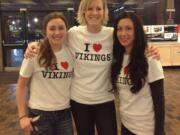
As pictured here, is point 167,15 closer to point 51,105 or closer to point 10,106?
point 10,106

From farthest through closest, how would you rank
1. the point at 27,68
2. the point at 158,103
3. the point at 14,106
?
1. the point at 14,106
2. the point at 27,68
3. the point at 158,103

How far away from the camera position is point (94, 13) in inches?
89.7

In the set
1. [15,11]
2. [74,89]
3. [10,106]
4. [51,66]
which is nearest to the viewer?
[51,66]

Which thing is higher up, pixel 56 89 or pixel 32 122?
pixel 56 89

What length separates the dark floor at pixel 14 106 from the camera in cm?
440

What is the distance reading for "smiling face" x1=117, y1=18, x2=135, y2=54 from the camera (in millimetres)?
2002

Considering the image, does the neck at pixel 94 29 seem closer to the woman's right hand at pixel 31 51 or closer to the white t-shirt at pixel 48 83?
the white t-shirt at pixel 48 83

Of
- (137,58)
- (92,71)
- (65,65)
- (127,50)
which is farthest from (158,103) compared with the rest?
(65,65)

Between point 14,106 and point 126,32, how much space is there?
4.20 m

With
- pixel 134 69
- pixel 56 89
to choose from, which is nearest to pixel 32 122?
pixel 56 89

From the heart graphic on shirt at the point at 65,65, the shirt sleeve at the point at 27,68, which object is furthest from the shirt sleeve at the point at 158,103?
the shirt sleeve at the point at 27,68

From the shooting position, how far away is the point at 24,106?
219 centimetres

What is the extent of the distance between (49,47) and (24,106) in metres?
0.44

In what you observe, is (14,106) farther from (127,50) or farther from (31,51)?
(127,50)
